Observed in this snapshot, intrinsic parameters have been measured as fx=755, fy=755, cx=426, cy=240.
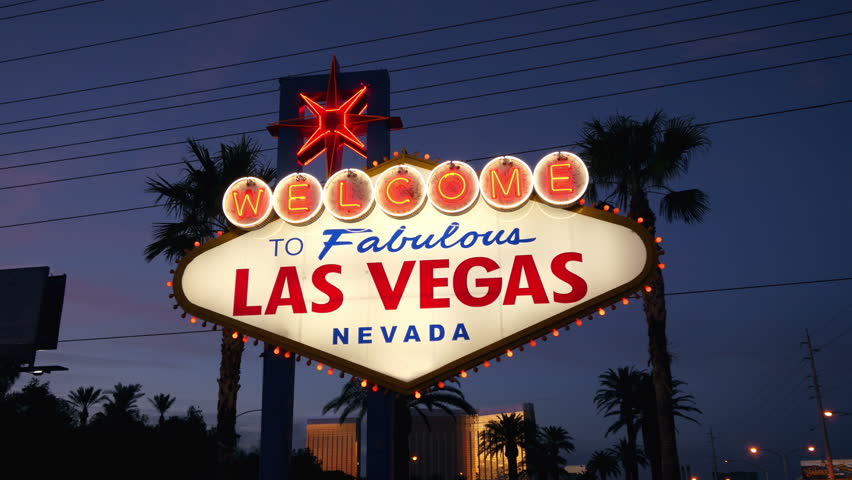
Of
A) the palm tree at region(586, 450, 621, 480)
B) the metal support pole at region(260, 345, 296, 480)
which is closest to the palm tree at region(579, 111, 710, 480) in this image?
the metal support pole at region(260, 345, 296, 480)

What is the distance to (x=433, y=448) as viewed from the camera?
3848 inches

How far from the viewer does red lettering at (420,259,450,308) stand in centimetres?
1419

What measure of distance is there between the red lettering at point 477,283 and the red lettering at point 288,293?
2995mm

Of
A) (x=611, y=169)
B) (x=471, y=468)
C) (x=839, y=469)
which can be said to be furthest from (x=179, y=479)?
(x=839, y=469)

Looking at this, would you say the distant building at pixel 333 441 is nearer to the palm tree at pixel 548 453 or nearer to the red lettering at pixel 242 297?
the palm tree at pixel 548 453

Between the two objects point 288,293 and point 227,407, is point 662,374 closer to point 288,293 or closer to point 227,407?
point 288,293

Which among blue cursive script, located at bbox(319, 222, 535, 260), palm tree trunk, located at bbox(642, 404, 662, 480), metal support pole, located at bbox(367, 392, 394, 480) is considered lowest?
metal support pole, located at bbox(367, 392, 394, 480)

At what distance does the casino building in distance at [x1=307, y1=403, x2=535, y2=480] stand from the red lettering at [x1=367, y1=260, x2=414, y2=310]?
79.0 meters

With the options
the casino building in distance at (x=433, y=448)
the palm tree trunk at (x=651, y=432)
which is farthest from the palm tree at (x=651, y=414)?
the casino building in distance at (x=433, y=448)

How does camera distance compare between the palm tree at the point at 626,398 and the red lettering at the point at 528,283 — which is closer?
the red lettering at the point at 528,283

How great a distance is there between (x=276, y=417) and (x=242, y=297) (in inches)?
95.4

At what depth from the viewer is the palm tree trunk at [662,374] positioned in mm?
17875

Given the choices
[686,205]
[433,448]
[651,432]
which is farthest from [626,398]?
[433,448]

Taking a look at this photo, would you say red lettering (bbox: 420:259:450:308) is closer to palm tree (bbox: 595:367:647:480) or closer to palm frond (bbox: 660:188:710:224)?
palm frond (bbox: 660:188:710:224)
